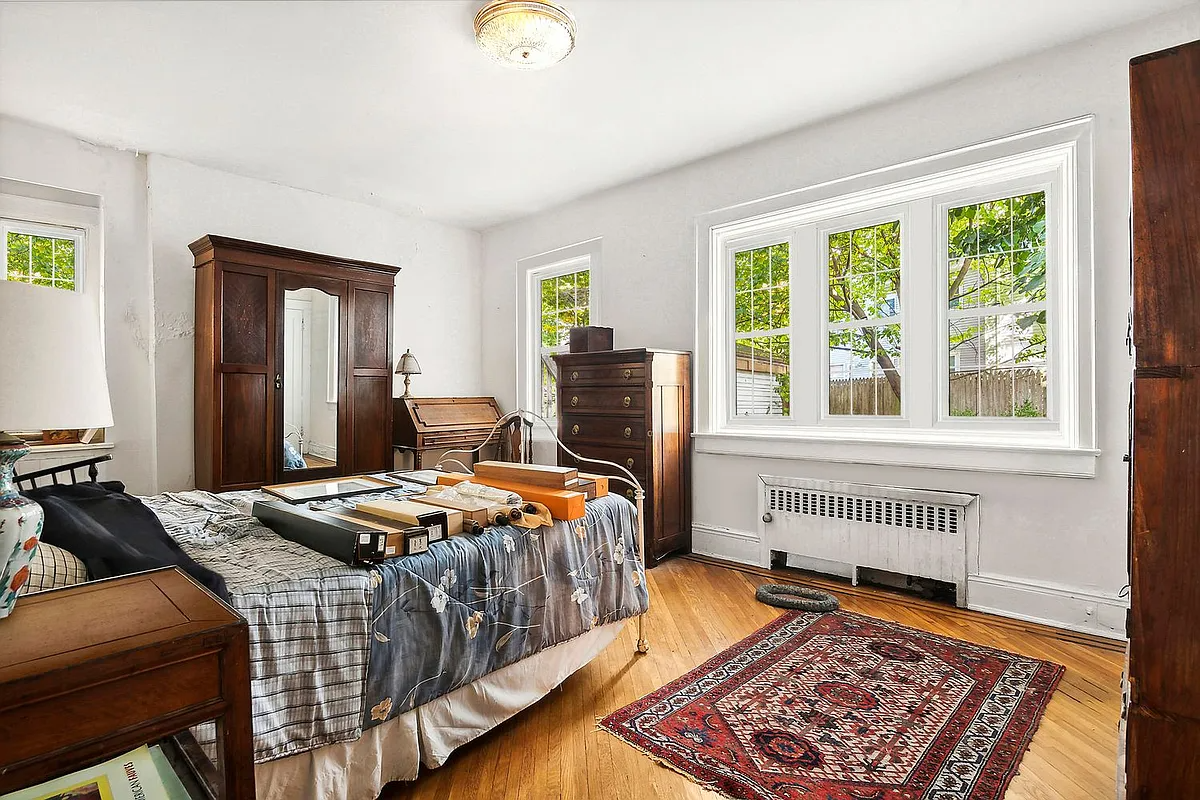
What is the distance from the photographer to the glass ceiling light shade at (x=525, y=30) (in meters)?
2.35

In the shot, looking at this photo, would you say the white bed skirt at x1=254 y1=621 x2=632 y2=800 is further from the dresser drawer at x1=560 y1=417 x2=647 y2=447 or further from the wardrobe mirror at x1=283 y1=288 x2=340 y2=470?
the wardrobe mirror at x1=283 y1=288 x2=340 y2=470

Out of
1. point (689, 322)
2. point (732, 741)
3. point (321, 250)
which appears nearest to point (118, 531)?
point (732, 741)

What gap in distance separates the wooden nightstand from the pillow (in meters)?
0.15

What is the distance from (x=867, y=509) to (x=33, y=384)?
3.45 metres

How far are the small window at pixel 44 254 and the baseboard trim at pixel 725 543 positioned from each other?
13.8ft

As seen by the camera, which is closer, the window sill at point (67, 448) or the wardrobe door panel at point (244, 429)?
the window sill at point (67, 448)

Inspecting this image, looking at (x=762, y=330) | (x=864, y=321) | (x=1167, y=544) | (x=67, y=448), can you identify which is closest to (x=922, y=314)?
(x=864, y=321)

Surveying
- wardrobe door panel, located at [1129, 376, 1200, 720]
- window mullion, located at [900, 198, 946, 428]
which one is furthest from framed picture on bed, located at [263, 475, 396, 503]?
window mullion, located at [900, 198, 946, 428]

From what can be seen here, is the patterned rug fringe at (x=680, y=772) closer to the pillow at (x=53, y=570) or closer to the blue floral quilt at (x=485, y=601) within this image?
the blue floral quilt at (x=485, y=601)

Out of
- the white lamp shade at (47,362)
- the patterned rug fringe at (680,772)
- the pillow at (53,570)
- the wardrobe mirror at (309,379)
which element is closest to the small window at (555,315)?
the wardrobe mirror at (309,379)

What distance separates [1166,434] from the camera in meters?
1.04

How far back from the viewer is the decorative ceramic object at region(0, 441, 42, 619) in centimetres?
96

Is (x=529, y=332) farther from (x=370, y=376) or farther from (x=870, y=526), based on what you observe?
(x=870, y=526)

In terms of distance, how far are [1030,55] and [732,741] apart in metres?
3.32
